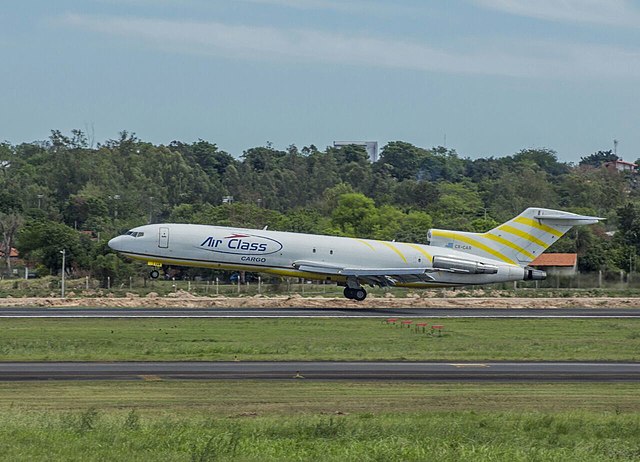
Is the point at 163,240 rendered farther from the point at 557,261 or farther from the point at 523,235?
the point at 557,261

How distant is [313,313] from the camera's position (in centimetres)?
5569

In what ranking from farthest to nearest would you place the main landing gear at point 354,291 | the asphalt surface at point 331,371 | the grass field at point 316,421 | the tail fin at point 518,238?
the tail fin at point 518,238, the main landing gear at point 354,291, the asphalt surface at point 331,371, the grass field at point 316,421

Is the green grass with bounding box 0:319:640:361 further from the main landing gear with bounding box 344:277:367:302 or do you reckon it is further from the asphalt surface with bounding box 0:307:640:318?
→ the main landing gear with bounding box 344:277:367:302

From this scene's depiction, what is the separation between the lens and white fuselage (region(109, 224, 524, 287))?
61406 mm

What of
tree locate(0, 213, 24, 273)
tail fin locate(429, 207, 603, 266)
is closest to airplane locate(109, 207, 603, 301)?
tail fin locate(429, 207, 603, 266)

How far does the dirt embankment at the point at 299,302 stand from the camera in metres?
59.9

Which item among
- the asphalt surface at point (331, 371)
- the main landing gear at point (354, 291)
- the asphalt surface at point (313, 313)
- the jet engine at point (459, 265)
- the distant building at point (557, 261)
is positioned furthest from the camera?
the distant building at point (557, 261)

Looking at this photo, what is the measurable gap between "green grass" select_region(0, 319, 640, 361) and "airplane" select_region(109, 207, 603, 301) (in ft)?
34.6

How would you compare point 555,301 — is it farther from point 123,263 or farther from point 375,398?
point 375,398

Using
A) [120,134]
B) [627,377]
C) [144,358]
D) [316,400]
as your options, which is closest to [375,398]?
[316,400]

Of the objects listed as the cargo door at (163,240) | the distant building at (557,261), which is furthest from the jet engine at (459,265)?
the distant building at (557,261)

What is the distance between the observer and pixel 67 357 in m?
34.4

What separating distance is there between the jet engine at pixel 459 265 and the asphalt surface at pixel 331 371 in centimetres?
2898

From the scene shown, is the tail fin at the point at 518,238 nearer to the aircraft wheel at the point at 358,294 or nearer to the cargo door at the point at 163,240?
the aircraft wheel at the point at 358,294
